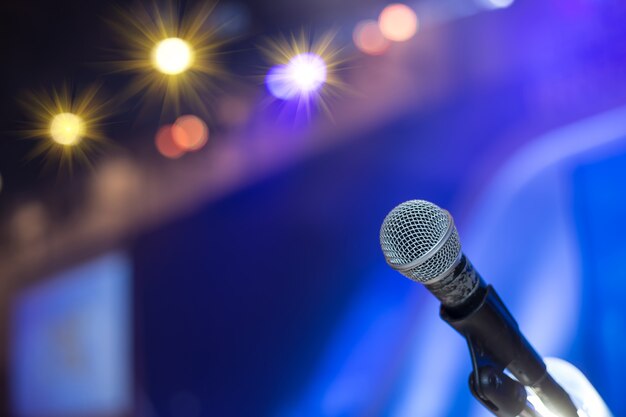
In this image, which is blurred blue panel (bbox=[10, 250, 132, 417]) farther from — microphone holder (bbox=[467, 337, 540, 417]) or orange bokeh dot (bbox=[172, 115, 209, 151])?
microphone holder (bbox=[467, 337, 540, 417])

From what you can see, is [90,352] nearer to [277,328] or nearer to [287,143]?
[277,328]

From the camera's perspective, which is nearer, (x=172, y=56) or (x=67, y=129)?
(x=172, y=56)

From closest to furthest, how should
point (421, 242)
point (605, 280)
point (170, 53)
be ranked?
point (421, 242)
point (605, 280)
point (170, 53)

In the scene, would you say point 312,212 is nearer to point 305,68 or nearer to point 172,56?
point 305,68

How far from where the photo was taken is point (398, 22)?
246 centimetres

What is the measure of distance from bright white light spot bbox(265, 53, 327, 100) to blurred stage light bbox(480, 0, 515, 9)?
0.73 m

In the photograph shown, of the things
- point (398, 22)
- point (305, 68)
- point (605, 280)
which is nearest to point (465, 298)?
point (605, 280)

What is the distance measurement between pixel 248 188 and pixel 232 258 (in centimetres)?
36

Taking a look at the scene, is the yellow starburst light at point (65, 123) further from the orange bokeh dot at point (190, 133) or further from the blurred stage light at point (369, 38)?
the blurred stage light at point (369, 38)

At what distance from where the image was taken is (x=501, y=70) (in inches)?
89.1

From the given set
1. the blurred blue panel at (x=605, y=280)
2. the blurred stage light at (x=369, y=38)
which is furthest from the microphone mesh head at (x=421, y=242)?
the blurred stage light at (x=369, y=38)

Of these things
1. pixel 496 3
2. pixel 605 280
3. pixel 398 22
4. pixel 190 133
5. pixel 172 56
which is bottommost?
pixel 605 280

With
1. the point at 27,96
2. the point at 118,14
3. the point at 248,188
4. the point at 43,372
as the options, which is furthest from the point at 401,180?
the point at 43,372

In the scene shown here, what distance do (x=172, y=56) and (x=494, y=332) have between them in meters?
2.49
